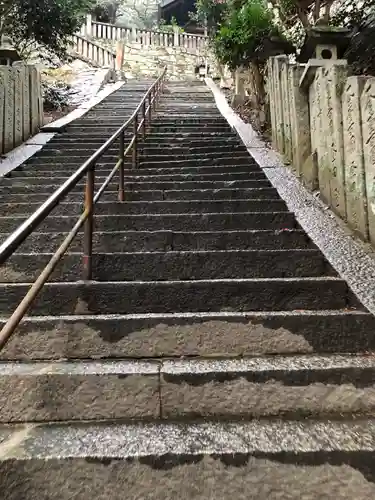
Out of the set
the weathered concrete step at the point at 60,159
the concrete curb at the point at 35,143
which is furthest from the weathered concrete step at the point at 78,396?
the weathered concrete step at the point at 60,159

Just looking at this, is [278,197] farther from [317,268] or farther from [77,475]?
[77,475]

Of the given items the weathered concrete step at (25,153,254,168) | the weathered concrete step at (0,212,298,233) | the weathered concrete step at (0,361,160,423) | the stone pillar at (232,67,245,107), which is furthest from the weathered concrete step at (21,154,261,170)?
the stone pillar at (232,67,245,107)

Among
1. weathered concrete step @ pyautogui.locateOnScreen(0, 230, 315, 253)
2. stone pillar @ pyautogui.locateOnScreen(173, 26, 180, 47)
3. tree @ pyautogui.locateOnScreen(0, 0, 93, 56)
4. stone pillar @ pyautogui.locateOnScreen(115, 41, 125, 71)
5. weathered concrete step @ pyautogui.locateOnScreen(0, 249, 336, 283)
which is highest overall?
stone pillar @ pyautogui.locateOnScreen(173, 26, 180, 47)

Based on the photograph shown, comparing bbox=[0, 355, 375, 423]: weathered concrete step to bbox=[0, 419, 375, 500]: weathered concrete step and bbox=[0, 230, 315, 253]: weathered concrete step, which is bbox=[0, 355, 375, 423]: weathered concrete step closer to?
bbox=[0, 419, 375, 500]: weathered concrete step

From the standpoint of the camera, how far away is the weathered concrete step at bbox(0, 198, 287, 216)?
4156 millimetres

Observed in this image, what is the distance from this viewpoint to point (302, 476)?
1.73 meters

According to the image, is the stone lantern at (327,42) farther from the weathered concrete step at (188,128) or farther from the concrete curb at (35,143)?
the concrete curb at (35,143)

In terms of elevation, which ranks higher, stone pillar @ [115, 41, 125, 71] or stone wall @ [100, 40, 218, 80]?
stone wall @ [100, 40, 218, 80]

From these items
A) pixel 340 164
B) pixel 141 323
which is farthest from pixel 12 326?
pixel 340 164

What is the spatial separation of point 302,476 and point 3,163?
582 centimetres

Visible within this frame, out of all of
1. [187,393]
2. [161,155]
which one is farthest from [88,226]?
[161,155]

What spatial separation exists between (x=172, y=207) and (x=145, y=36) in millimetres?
21775

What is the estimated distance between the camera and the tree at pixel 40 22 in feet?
32.4

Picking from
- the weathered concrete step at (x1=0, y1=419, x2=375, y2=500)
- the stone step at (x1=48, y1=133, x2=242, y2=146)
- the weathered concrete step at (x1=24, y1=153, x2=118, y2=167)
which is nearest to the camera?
the weathered concrete step at (x1=0, y1=419, x2=375, y2=500)
